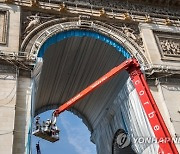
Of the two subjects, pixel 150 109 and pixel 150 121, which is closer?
pixel 150 121

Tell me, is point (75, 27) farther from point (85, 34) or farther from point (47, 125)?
point (47, 125)

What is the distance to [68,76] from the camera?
46.2ft

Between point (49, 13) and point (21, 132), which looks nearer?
point (21, 132)

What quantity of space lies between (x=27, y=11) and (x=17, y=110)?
4454mm

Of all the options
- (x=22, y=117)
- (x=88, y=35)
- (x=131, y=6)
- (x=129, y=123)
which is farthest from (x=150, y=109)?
(x=131, y=6)

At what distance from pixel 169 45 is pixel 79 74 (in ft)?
13.1

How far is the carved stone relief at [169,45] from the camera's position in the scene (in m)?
12.4

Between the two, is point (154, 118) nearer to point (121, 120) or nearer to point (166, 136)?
point (166, 136)

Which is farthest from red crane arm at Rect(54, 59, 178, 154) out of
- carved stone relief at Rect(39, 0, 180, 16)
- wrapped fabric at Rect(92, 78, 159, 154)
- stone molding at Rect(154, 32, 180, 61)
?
carved stone relief at Rect(39, 0, 180, 16)

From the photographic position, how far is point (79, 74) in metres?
14.0

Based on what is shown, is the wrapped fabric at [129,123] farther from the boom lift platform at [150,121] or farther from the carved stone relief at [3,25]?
the carved stone relief at [3,25]

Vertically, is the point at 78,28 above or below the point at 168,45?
above

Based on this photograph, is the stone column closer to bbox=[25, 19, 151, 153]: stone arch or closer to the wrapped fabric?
bbox=[25, 19, 151, 153]: stone arch

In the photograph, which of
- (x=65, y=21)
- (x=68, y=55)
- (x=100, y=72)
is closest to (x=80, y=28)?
(x=65, y=21)
